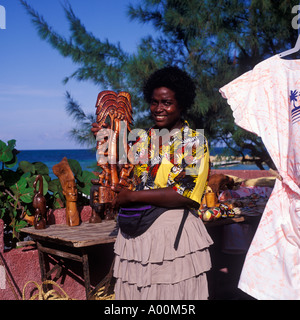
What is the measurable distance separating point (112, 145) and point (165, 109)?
35 cm

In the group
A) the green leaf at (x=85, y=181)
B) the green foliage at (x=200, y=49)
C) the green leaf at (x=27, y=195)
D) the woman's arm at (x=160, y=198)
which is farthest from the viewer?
the green foliage at (x=200, y=49)

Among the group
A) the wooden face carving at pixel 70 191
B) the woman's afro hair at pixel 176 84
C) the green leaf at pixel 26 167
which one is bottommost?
the wooden face carving at pixel 70 191

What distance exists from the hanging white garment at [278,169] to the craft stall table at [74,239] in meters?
1.02

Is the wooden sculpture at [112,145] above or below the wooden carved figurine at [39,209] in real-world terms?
above

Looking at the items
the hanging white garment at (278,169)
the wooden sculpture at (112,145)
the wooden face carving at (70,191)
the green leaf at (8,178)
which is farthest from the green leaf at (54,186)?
the hanging white garment at (278,169)

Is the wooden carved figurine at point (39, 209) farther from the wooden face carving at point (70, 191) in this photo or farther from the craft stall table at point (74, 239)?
the wooden face carving at point (70, 191)

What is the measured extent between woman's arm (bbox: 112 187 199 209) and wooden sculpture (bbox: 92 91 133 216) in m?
0.11

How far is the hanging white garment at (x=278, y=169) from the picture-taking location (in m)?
1.93

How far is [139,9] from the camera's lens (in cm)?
567

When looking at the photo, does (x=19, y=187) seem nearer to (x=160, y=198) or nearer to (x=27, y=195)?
(x=27, y=195)

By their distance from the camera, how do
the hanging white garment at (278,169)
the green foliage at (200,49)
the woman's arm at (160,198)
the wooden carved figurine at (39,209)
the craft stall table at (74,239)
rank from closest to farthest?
the woman's arm at (160,198) → the hanging white garment at (278,169) → the craft stall table at (74,239) → the wooden carved figurine at (39,209) → the green foliage at (200,49)

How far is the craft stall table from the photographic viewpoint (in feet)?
8.43

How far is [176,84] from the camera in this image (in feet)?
6.54
